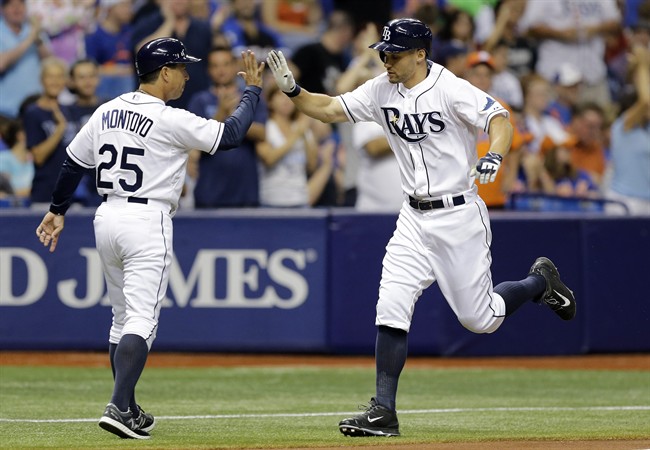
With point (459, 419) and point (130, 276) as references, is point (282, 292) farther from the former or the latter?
point (130, 276)

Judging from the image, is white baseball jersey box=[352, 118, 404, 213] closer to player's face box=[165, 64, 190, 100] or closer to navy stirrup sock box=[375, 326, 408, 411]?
navy stirrup sock box=[375, 326, 408, 411]

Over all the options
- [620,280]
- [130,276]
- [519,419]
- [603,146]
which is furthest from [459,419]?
[603,146]

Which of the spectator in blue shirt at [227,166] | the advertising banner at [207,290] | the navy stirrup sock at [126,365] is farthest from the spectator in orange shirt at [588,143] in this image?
the navy stirrup sock at [126,365]

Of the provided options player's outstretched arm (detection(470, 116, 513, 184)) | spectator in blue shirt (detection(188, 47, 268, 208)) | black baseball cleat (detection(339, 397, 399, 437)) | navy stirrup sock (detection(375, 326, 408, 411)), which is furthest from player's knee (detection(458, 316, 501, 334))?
spectator in blue shirt (detection(188, 47, 268, 208))

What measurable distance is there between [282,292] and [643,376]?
3150 millimetres

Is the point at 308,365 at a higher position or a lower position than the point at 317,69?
lower

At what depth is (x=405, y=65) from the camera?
7305 mm

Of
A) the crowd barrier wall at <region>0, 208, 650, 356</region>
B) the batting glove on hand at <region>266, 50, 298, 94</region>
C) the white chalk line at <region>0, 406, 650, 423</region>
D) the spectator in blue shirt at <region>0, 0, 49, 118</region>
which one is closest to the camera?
the batting glove on hand at <region>266, 50, 298, 94</region>

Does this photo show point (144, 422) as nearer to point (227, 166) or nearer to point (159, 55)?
point (159, 55)

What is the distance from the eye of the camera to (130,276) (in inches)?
275

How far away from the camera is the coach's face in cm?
730

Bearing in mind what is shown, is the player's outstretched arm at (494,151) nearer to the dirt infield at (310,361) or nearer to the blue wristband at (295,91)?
the blue wristband at (295,91)

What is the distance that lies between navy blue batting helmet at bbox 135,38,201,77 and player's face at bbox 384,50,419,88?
108 centimetres

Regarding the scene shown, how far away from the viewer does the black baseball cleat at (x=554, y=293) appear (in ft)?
26.5
